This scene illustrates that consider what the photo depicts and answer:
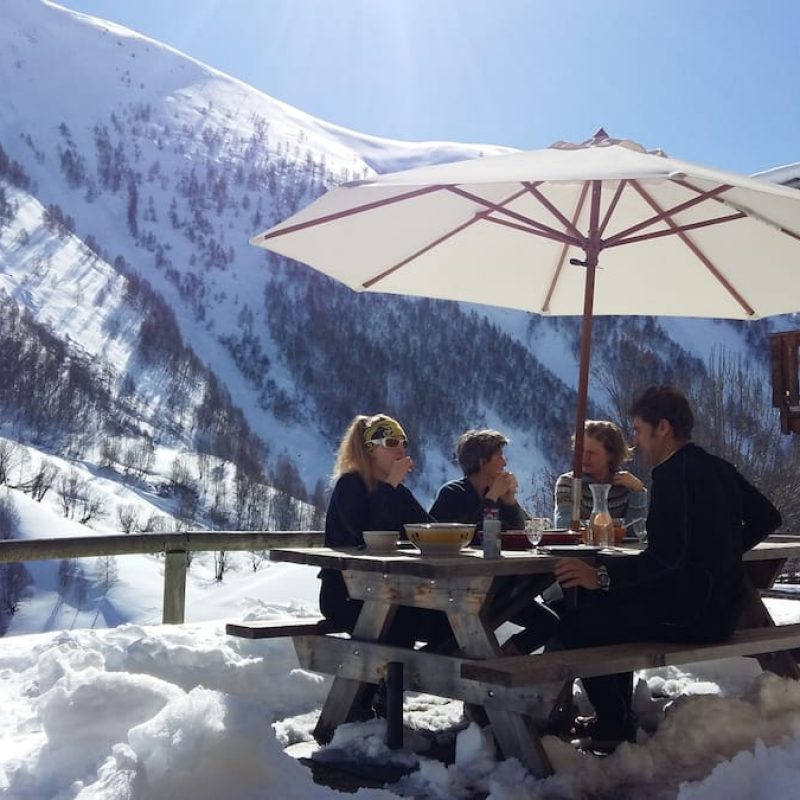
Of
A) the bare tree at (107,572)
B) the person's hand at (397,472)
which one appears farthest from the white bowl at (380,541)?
the bare tree at (107,572)

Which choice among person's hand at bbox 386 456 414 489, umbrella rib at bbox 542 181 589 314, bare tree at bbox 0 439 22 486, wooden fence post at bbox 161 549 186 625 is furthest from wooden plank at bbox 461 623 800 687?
bare tree at bbox 0 439 22 486

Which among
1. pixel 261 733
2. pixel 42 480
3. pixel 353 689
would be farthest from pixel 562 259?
pixel 42 480

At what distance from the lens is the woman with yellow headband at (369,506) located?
367cm

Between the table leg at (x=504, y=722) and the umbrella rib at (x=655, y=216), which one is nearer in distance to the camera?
the table leg at (x=504, y=722)

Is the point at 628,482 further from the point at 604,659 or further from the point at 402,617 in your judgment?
the point at 604,659

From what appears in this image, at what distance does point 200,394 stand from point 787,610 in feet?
165

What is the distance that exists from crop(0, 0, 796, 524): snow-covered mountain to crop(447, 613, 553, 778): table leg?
123ft

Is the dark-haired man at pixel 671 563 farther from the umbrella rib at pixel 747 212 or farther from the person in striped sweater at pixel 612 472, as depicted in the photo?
the person in striped sweater at pixel 612 472

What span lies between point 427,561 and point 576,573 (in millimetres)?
534

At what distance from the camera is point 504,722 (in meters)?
3.01

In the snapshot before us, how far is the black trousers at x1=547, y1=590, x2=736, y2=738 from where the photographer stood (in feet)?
10.6

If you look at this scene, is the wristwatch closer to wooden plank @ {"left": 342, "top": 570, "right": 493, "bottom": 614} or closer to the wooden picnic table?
the wooden picnic table

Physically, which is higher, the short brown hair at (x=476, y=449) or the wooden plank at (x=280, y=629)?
the short brown hair at (x=476, y=449)

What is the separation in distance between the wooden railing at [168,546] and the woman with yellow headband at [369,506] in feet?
6.50
